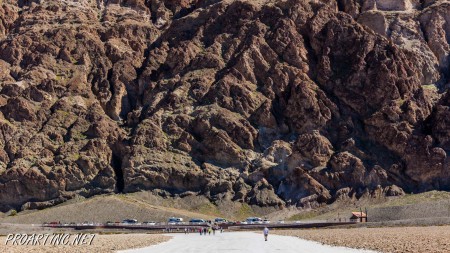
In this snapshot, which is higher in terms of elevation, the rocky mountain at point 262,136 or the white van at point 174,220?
the rocky mountain at point 262,136

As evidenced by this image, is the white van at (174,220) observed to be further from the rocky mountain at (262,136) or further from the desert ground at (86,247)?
the desert ground at (86,247)

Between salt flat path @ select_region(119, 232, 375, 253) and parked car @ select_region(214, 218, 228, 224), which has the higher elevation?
parked car @ select_region(214, 218, 228, 224)

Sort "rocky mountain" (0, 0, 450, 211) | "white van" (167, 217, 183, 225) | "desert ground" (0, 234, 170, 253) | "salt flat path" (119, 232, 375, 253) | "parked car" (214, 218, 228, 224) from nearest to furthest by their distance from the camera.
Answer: "salt flat path" (119, 232, 375, 253), "desert ground" (0, 234, 170, 253), "white van" (167, 217, 183, 225), "parked car" (214, 218, 228, 224), "rocky mountain" (0, 0, 450, 211)

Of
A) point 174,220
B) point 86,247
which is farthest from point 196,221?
point 86,247

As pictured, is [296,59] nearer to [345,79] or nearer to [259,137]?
[345,79]

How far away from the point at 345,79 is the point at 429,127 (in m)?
31.5

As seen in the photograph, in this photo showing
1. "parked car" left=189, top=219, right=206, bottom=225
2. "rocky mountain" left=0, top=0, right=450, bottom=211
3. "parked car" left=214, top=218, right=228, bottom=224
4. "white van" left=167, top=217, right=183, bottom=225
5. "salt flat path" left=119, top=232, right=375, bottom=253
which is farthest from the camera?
"rocky mountain" left=0, top=0, right=450, bottom=211

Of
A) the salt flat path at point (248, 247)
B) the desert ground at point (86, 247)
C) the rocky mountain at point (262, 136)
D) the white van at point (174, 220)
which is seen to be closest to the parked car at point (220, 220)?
the white van at point (174, 220)

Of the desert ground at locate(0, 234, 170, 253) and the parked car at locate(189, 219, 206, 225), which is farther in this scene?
the parked car at locate(189, 219, 206, 225)

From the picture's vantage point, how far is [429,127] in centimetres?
17012

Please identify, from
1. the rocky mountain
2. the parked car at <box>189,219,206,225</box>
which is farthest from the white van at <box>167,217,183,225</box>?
the rocky mountain

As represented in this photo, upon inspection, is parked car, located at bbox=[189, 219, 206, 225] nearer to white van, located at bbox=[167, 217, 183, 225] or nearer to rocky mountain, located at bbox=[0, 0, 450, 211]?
white van, located at bbox=[167, 217, 183, 225]

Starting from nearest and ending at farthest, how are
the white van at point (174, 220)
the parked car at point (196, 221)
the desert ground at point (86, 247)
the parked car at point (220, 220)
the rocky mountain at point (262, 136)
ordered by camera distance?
the desert ground at point (86, 247)
the parked car at point (196, 221)
the white van at point (174, 220)
the parked car at point (220, 220)
the rocky mountain at point (262, 136)

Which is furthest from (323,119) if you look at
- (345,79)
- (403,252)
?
(403,252)
